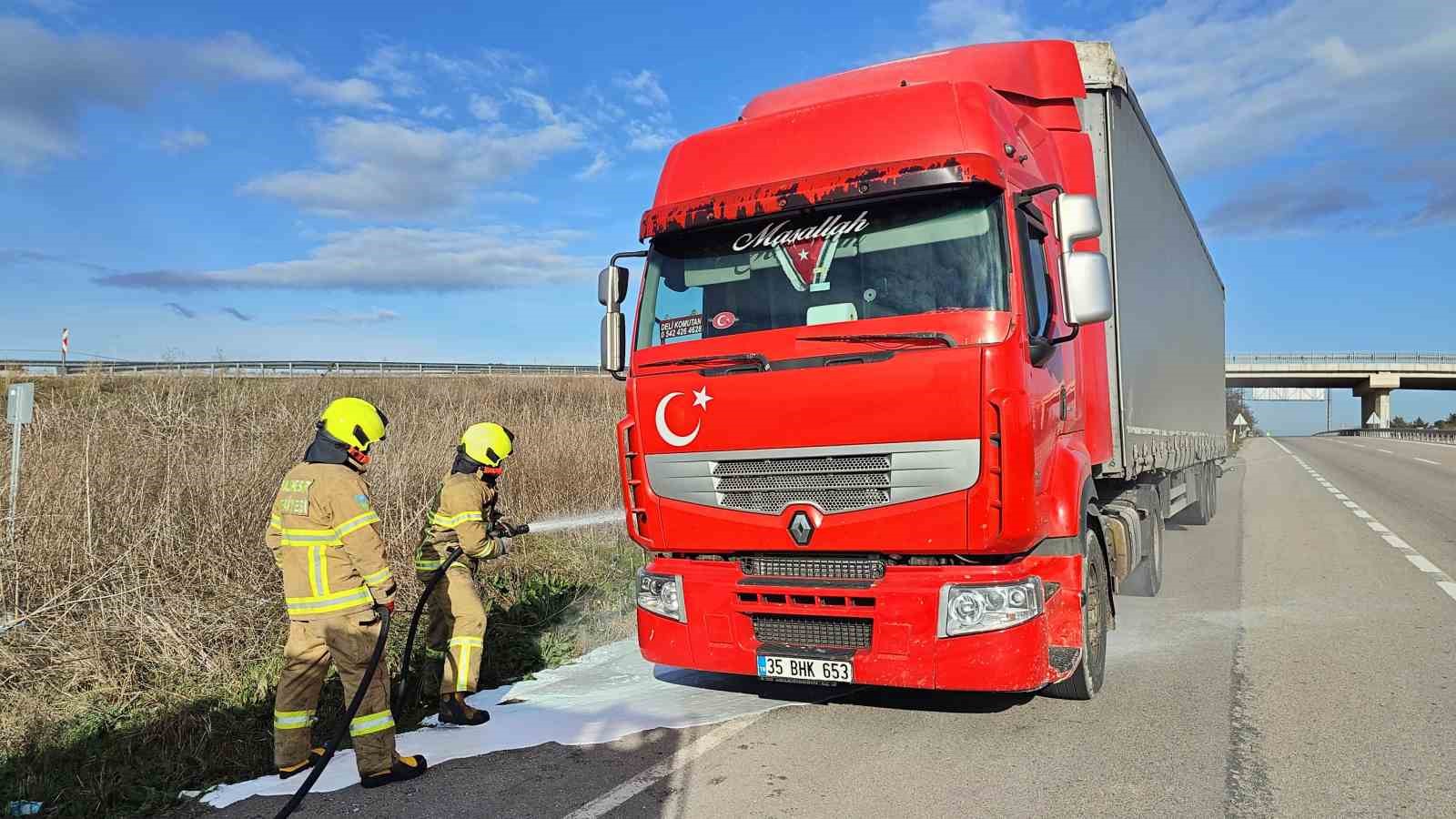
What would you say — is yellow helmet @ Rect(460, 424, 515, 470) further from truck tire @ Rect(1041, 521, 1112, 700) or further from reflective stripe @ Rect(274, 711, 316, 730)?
truck tire @ Rect(1041, 521, 1112, 700)

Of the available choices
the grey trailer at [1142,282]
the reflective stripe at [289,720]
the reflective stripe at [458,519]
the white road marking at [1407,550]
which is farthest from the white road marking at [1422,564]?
the reflective stripe at [289,720]

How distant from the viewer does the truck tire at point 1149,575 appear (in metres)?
8.09

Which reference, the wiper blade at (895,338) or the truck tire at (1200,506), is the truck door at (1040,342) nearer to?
the wiper blade at (895,338)

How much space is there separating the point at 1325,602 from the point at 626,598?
5.76m

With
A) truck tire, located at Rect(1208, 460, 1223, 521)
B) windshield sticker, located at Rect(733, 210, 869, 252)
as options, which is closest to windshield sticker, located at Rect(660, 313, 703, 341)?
windshield sticker, located at Rect(733, 210, 869, 252)

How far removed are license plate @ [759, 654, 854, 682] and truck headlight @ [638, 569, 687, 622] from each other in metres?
0.52

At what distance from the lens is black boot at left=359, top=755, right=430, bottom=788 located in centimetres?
420

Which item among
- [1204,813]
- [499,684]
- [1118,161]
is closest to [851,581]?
[1204,813]

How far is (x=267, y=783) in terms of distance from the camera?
4.34 metres

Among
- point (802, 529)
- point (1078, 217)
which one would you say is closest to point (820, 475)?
point (802, 529)

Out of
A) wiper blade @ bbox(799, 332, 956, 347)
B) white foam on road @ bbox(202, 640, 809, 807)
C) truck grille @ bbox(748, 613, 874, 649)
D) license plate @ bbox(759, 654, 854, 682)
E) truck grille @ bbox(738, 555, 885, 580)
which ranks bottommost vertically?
white foam on road @ bbox(202, 640, 809, 807)

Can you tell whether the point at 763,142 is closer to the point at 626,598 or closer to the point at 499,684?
the point at 499,684

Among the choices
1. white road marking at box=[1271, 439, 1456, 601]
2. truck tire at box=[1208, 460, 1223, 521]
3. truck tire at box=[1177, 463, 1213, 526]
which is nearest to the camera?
white road marking at box=[1271, 439, 1456, 601]

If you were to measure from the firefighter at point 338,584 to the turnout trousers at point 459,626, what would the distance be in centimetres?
85
